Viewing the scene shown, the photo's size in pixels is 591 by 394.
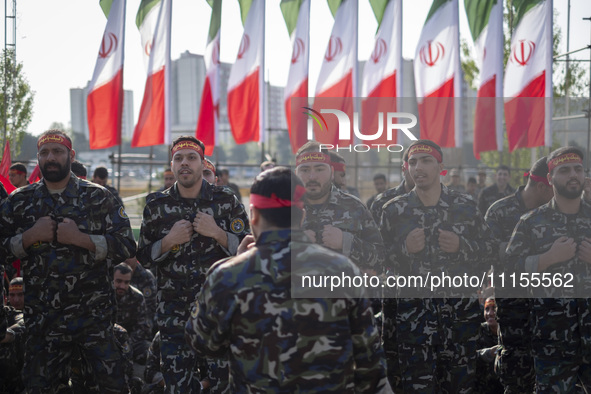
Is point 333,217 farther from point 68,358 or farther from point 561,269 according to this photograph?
point 68,358

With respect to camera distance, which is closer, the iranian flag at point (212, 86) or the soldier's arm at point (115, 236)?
the soldier's arm at point (115, 236)

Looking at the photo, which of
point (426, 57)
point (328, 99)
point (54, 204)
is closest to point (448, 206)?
point (54, 204)

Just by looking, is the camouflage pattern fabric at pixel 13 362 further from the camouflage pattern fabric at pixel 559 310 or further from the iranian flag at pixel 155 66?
the iranian flag at pixel 155 66

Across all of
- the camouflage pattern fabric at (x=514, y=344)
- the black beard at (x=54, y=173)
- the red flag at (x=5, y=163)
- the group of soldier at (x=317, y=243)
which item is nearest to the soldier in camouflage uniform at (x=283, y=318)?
the group of soldier at (x=317, y=243)

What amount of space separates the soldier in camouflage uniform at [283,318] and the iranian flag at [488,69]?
11.4 m

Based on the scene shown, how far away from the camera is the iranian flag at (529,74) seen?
13.2 metres

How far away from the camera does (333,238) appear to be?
207 inches

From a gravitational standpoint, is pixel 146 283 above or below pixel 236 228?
below

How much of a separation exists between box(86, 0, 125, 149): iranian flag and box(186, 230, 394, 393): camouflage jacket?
11077 mm

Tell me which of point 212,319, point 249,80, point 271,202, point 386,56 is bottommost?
point 212,319

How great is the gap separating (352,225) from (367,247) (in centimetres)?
27

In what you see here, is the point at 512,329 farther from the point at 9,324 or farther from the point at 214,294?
the point at 9,324

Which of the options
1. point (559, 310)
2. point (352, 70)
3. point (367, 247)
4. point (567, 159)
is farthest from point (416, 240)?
point (352, 70)

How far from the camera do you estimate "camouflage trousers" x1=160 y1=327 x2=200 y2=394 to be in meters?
5.13
